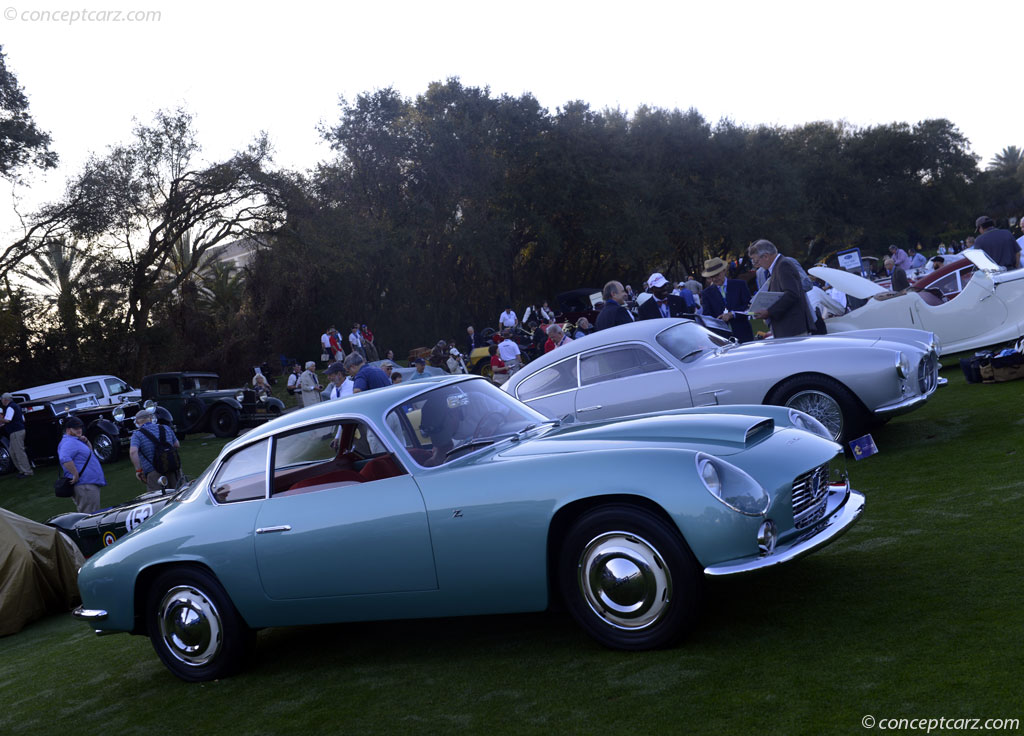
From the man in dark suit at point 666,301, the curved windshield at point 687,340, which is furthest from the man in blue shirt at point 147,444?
the man in dark suit at point 666,301

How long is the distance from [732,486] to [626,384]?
465cm

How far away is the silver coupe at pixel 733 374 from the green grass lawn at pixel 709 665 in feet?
3.28

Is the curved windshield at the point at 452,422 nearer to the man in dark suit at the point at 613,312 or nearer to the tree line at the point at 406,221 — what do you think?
the man in dark suit at the point at 613,312

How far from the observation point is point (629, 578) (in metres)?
4.42

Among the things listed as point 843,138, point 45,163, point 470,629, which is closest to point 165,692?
point 470,629

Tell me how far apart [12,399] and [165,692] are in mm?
21155

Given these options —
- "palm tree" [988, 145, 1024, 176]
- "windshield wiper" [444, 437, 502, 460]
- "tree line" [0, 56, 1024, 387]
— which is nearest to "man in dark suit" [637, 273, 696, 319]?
"windshield wiper" [444, 437, 502, 460]

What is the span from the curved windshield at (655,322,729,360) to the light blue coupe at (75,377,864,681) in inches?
133

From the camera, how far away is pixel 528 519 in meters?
4.65

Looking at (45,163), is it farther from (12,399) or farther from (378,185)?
(378,185)

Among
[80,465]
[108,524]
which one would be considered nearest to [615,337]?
[108,524]

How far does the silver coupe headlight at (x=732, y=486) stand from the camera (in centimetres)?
429

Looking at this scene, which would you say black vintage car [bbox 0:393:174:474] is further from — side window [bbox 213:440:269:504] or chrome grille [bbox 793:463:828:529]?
chrome grille [bbox 793:463:828:529]

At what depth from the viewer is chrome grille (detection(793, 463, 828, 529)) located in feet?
15.1
